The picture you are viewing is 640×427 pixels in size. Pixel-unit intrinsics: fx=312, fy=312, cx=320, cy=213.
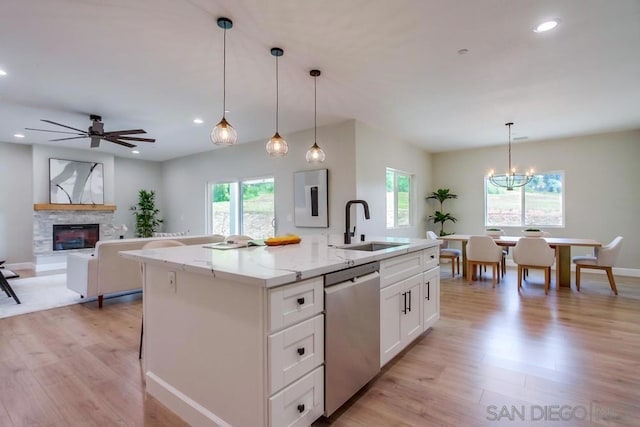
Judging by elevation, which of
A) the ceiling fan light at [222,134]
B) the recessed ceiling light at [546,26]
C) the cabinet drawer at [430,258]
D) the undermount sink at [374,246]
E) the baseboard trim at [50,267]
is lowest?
the baseboard trim at [50,267]

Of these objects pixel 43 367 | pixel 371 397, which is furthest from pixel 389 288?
pixel 43 367

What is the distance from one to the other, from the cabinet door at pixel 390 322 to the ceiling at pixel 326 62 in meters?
2.08

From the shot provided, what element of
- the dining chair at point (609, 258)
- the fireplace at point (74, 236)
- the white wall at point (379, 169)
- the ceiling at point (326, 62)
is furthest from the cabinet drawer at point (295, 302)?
the fireplace at point (74, 236)

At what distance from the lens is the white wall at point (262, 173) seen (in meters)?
5.15

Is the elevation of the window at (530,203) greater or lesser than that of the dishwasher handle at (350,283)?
greater

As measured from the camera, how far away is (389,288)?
7.47 ft

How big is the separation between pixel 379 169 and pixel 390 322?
12.2 ft

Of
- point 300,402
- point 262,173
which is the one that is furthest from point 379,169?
point 300,402

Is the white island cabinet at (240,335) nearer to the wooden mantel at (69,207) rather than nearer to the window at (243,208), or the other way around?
the window at (243,208)

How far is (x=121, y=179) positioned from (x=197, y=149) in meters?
2.64

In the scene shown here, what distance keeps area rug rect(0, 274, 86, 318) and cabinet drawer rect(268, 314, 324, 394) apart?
4114 millimetres

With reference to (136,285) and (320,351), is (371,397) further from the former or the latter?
(136,285)

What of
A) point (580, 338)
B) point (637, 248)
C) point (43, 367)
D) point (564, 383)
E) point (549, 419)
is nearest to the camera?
point (549, 419)

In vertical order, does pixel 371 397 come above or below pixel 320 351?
below
